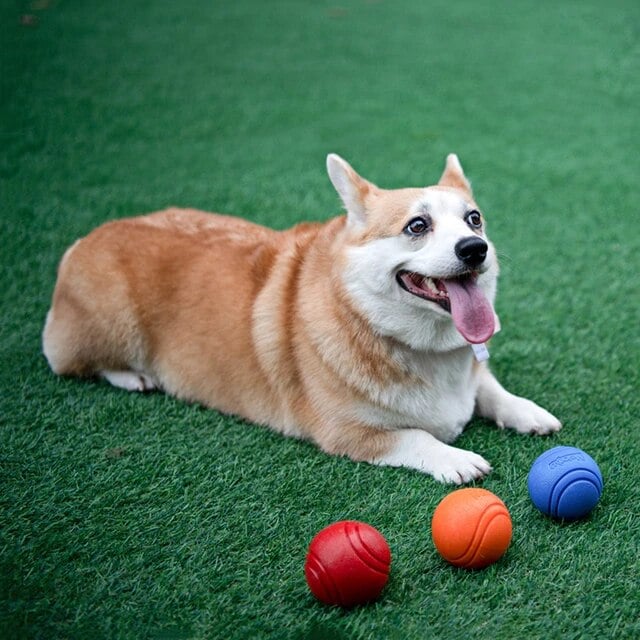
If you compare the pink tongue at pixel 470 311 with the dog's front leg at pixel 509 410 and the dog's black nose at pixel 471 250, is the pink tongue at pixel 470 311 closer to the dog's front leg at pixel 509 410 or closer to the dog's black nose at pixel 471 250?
the dog's black nose at pixel 471 250

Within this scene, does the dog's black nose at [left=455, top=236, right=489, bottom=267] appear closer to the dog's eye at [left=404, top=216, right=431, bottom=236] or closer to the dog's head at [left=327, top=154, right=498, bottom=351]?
the dog's head at [left=327, top=154, right=498, bottom=351]

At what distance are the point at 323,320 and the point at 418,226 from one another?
19.7 inches

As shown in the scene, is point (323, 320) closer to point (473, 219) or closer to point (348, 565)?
point (473, 219)

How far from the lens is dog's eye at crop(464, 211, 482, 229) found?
3.00 m

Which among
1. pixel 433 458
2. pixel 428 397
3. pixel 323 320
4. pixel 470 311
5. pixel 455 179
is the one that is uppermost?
pixel 455 179

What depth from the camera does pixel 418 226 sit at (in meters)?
2.92

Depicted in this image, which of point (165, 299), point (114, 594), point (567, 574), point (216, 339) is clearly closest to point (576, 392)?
point (567, 574)

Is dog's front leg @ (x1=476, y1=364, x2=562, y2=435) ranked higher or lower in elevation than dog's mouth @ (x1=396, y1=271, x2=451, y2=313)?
lower

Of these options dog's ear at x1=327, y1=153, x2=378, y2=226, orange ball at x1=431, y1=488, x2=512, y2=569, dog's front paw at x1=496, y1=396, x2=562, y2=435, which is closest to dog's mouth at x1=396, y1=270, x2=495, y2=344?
dog's ear at x1=327, y1=153, x2=378, y2=226

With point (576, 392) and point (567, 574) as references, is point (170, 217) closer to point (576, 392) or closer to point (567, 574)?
point (576, 392)

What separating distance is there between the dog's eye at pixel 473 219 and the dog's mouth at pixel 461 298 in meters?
0.23

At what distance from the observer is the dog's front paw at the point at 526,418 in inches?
123

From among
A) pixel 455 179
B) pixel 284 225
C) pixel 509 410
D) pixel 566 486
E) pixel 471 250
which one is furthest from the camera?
pixel 284 225

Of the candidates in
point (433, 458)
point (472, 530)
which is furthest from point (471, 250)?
point (472, 530)
